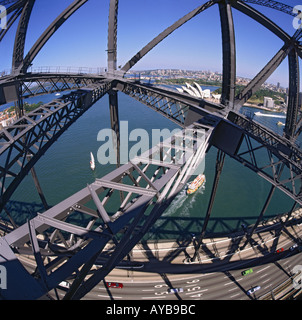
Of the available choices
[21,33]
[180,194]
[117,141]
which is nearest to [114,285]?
[117,141]

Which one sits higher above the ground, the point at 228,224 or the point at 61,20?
the point at 61,20

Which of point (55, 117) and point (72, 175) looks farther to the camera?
point (72, 175)

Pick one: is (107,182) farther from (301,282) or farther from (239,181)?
(239,181)

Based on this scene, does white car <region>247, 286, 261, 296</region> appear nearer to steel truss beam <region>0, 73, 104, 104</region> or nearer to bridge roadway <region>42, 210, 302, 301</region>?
bridge roadway <region>42, 210, 302, 301</region>

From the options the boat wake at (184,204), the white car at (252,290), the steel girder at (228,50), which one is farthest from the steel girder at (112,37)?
the white car at (252,290)

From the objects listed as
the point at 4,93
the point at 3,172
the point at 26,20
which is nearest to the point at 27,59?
the point at 26,20

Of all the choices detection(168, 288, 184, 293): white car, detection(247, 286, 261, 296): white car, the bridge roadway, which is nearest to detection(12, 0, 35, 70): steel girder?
the bridge roadway

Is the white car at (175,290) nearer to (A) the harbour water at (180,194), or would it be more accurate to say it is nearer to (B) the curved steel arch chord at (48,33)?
(A) the harbour water at (180,194)
